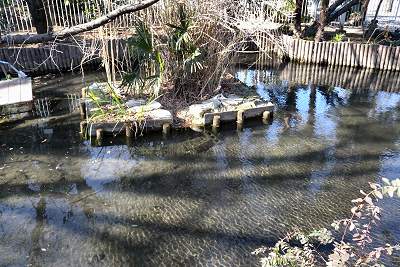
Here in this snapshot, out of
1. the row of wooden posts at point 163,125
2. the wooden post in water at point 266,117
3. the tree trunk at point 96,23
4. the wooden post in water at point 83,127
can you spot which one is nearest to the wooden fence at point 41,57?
the row of wooden posts at point 163,125

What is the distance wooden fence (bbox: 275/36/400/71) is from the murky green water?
3.53 m

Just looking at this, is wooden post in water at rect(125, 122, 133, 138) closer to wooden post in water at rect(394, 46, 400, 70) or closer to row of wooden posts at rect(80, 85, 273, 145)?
row of wooden posts at rect(80, 85, 273, 145)

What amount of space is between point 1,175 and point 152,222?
96.4 inches

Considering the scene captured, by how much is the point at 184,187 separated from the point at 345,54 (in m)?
7.77

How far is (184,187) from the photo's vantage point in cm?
516

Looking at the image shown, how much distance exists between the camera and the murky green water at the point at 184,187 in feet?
13.5

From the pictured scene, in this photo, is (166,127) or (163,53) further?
(163,53)

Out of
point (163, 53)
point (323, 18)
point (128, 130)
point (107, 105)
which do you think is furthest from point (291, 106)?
point (323, 18)

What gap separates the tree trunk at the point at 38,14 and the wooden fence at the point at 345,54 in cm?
662

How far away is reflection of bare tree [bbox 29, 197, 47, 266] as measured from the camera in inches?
154

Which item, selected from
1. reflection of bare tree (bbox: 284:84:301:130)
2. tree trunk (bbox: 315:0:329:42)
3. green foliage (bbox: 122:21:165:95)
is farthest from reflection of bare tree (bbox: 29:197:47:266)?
tree trunk (bbox: 315:0:329:42)

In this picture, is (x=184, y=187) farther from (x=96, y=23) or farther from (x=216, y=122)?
(x=96, y=23)

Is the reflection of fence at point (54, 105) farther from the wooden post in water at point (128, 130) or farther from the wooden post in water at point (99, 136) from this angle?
the wooden post in water at point (128, 130)

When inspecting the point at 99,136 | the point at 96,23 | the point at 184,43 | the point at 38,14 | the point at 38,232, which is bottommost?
the point at 38,232
